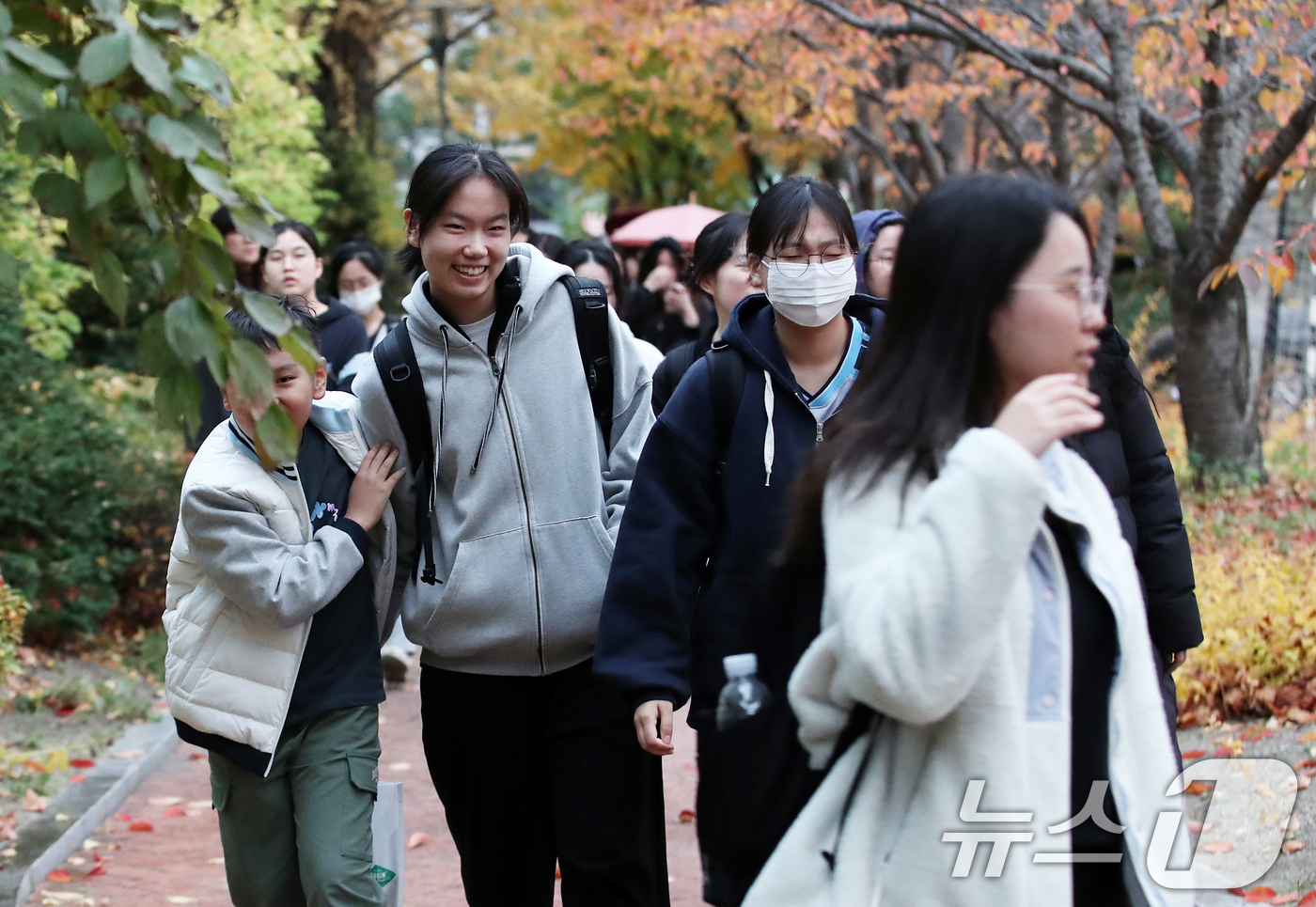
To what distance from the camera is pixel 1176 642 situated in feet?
12.2

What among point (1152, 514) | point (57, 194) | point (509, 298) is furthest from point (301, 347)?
point (1152, 514)

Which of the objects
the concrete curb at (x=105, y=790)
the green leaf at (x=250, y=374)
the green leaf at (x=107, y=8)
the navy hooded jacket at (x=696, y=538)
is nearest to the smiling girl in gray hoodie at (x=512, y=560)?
the navy hooded jacket at (x=696, y=538)

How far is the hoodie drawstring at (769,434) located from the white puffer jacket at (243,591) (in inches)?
43.2

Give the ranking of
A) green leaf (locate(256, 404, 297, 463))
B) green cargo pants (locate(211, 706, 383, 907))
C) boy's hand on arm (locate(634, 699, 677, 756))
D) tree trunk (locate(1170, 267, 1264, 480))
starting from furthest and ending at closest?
tree trunk (locate(1170, 267, 1264, 480)) → green cargo pants (locate(211, 706, 383, 907)) → boy's hand on arm (locate(634, 699, 677, 756)) → green leaf (locate(256, 404, 297, 463))

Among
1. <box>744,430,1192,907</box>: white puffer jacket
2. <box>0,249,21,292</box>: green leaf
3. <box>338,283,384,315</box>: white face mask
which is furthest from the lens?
<box>338,283,384,315</box>: white face mask

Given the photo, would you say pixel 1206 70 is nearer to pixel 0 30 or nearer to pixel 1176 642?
pixel 1176 642

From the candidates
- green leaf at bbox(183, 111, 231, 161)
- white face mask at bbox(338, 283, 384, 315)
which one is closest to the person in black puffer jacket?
green leaf at bbox(183, 111, 231, 161)

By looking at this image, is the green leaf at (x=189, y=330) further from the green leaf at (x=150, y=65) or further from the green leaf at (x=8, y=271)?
the green leaf at (x=8, y=271)

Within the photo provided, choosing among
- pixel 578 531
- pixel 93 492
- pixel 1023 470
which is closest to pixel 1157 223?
pixel 93 492

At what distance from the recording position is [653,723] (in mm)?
2977

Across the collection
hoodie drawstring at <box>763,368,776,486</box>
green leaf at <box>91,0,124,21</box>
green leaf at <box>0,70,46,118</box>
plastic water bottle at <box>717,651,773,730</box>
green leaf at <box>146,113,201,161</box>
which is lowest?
plastic water bottle at <box>717,651,773,730</box>

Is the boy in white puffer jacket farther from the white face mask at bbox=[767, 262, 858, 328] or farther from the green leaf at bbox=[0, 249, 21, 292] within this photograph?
the white face mask at bbox=[767, 262, 858, 328]

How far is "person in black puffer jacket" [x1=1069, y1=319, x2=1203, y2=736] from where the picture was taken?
369 cm

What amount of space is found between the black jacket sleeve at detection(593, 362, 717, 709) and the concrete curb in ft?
9.74
